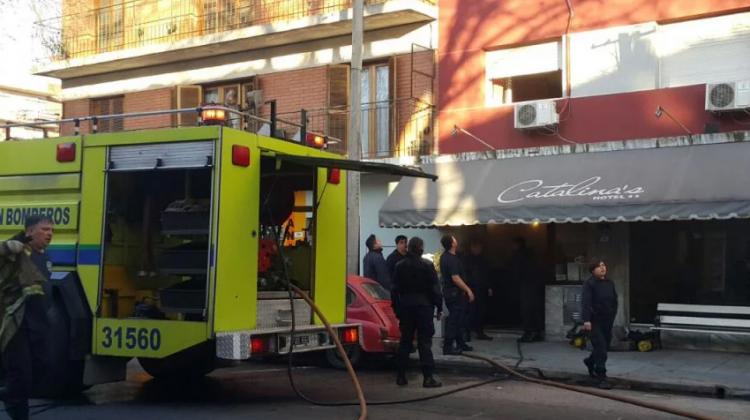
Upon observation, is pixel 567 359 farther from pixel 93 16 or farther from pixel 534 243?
pixel 93 16

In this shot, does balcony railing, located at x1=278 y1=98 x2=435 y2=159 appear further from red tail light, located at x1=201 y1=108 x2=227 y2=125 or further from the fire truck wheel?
red tail light, located at x1=201 y1=108 x2=227 y2=125

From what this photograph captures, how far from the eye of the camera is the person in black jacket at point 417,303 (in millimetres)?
9914

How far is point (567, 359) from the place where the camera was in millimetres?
12305

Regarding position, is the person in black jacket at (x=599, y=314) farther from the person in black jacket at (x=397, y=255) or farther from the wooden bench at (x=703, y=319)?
the person in black jacket at (x=397, y=255)

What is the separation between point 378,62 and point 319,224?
8.27 metres

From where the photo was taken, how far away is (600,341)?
10328 mm

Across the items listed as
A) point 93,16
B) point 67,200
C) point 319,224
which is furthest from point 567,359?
point 93,16

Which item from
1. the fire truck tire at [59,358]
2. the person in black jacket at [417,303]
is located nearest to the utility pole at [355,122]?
the person in black jacket at [417,303]

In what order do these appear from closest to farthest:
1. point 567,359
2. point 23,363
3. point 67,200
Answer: point 23,363
point 67,200
point 567,359

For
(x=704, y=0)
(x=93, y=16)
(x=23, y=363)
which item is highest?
(x=93, y=16)

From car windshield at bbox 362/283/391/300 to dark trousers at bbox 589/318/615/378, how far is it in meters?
2.96

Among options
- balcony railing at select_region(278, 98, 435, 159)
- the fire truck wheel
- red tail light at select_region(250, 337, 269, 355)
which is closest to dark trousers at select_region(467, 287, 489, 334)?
balcony railing at select_region(278, 98, 435, 159)

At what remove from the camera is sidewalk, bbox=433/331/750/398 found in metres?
10.3

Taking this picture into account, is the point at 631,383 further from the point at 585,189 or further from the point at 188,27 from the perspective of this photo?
the point at 188,27
